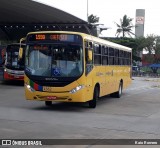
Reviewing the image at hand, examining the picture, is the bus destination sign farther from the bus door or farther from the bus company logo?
the bus company logo

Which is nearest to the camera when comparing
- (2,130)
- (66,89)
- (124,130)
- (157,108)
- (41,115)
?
(2,130)

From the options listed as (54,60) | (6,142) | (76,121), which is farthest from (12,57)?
(6,142)

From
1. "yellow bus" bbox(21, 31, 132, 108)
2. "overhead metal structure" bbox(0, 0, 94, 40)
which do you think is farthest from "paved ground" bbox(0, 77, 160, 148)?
"overhead metal structure" bbox(0, 0, 94, 40)

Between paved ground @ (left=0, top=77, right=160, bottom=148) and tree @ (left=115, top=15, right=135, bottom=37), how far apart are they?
78264mm

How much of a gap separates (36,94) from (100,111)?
8.17 feet

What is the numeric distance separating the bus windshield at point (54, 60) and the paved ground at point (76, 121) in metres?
1.37

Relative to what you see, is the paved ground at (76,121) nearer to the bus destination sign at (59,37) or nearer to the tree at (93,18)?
the bus destination sign at (59,37)

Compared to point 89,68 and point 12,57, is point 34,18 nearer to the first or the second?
point 12,57

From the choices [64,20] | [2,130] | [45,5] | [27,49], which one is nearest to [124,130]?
[2,130]

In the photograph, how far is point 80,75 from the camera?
50.3ft

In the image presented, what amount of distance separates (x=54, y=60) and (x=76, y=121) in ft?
10.2

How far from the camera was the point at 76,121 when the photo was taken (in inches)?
518

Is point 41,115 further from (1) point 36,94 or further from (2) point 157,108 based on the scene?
(2) point 157,108

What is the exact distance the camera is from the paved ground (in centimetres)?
1074
